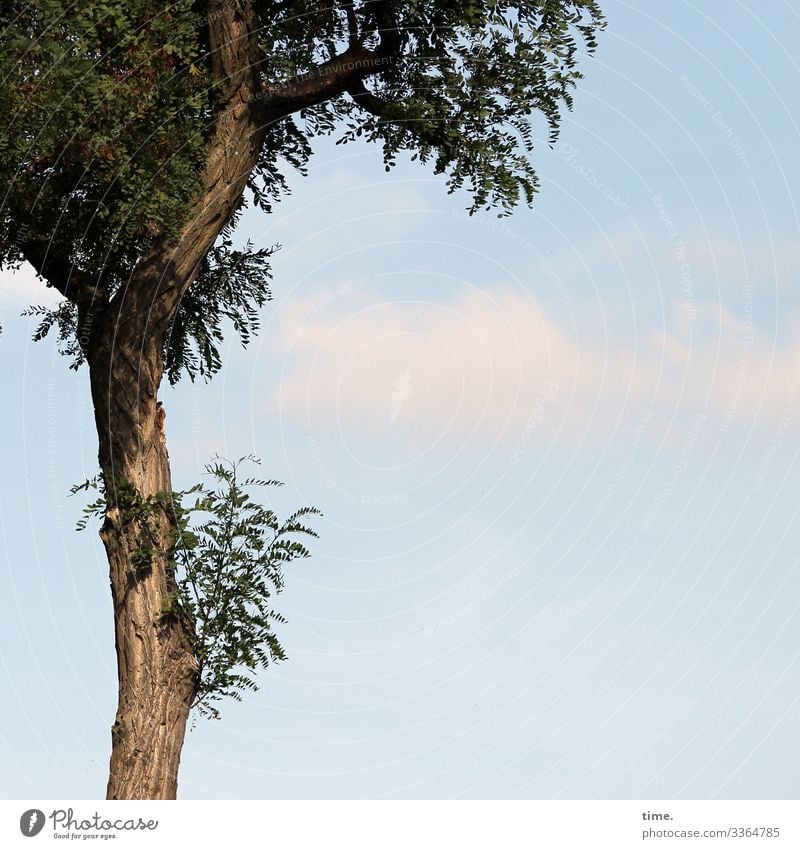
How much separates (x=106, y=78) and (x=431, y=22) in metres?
4.77

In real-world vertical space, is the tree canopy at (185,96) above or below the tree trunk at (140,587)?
above

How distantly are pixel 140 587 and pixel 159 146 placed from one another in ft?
19.0

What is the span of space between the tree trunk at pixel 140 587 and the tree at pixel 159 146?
2 centimetres
